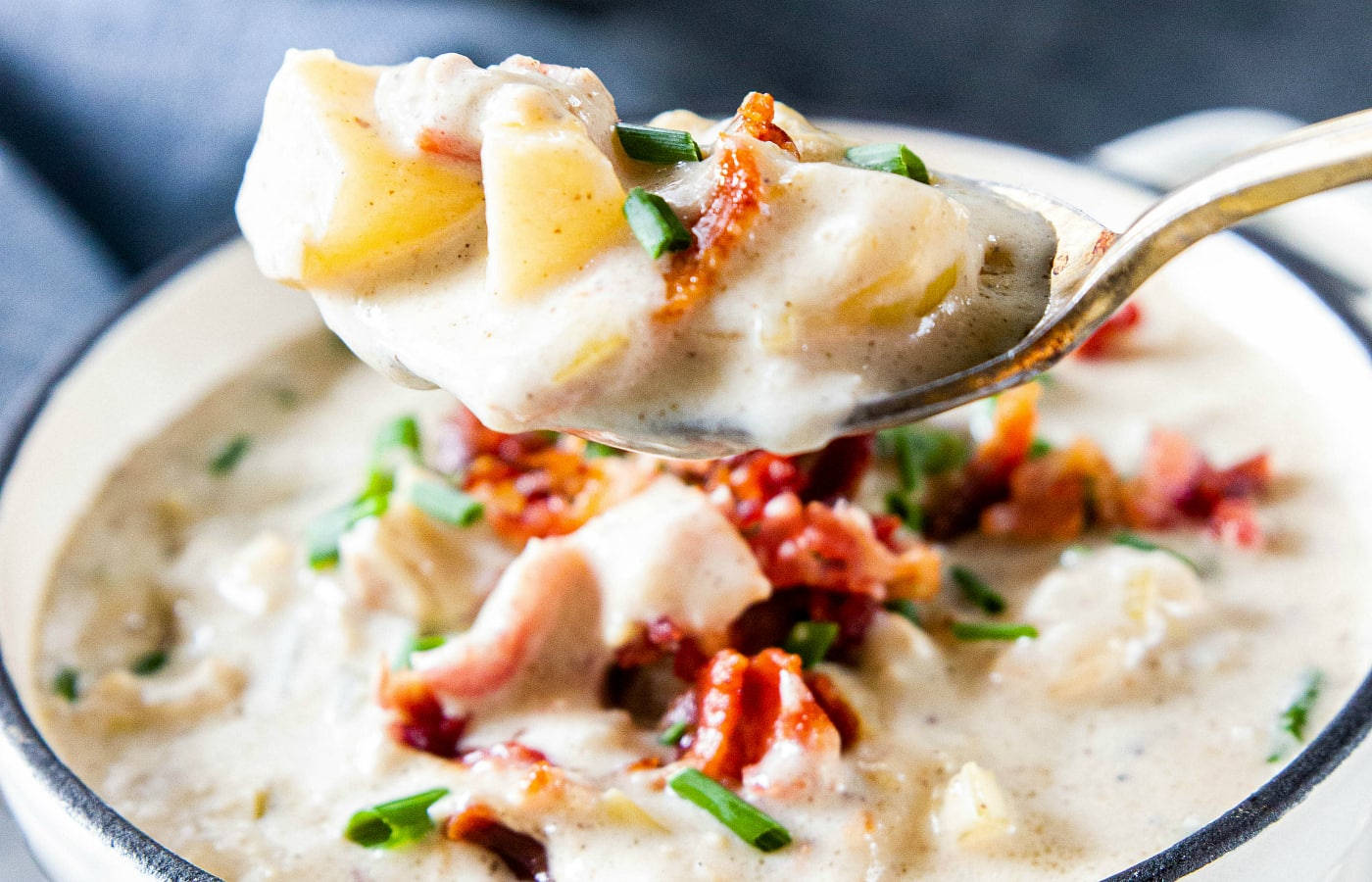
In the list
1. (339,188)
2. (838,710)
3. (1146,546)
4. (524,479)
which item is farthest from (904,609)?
(339,188)

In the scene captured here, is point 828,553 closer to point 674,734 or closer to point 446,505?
point 674,734

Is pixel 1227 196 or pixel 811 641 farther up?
pixel 1227 196

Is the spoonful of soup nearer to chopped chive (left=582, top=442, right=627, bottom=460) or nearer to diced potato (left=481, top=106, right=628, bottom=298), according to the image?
diced potato (left=481, top=106, right=628, bottom=298)

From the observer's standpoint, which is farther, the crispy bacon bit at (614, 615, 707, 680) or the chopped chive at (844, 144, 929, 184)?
the crispy bacon bit at (614, 615, 707, 680)

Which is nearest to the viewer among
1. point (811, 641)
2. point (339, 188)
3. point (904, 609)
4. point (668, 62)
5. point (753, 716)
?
point (339, 188)

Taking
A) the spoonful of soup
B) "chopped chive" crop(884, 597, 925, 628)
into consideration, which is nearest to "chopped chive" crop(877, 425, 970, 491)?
"chopped chive" crop(884, 597, 925, 628)

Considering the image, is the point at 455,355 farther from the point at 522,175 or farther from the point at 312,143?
the point at 312,143
